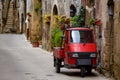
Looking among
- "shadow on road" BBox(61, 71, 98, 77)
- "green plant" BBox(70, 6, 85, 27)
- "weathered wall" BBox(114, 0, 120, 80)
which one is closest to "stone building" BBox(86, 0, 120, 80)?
"weathered wall" BBox(114, 0, 120, 80)

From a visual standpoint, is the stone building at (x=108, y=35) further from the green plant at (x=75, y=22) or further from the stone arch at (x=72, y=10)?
the stone arch at (x=72, y=10)

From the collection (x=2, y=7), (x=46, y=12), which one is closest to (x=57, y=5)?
(x=46, y=12)

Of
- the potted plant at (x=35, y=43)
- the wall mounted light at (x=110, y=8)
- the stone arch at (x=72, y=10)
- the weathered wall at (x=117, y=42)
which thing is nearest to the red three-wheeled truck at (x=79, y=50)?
the wall mounted light at (x=110, y=8)

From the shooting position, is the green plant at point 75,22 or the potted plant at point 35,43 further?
Answer: the potted plant at point 35,43

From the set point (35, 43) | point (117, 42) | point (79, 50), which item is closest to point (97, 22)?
point (79, 50)

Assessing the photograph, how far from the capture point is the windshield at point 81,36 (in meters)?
15.6

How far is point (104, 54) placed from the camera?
1619 centimetres

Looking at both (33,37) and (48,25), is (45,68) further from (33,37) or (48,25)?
(33,37)

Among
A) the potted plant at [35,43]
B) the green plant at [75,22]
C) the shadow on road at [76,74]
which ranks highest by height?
the green plant at [75,22]

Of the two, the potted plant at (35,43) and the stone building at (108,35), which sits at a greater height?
the stone building at (108,35)

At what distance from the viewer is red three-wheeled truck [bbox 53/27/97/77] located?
15133 millimetres

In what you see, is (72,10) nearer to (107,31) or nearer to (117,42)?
(107,31)

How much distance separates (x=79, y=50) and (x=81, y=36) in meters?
0.73

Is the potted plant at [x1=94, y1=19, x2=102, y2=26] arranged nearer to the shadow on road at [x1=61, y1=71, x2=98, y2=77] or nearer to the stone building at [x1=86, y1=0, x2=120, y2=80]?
the stone building at [x1=86, y1=0, x2=120, y2=80]
